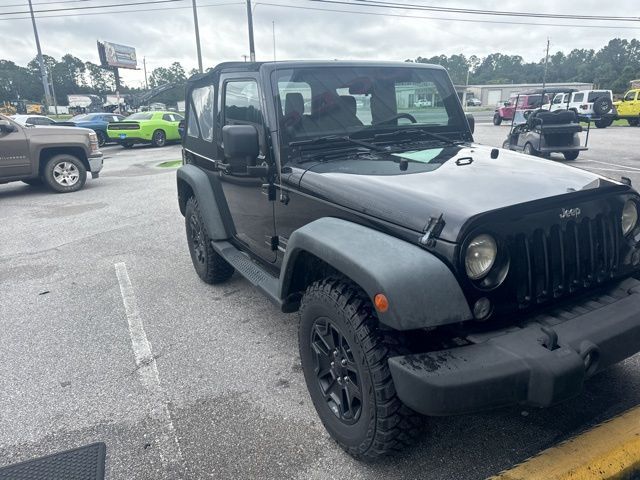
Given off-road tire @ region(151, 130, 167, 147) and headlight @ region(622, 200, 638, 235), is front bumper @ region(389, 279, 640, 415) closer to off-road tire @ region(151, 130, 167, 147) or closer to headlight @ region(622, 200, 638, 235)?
headlight @ region(622, 200, 638, 235)

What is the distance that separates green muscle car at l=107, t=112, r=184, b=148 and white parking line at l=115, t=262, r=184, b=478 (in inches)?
612

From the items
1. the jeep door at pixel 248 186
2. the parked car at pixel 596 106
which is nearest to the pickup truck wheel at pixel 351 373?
the jeep door at pixel 248 186

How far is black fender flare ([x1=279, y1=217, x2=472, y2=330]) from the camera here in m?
1.88

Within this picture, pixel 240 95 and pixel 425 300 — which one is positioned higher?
pixel 240 95

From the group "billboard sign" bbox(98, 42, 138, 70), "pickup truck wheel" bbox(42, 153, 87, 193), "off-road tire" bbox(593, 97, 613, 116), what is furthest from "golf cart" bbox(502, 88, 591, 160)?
"billboard sign" bbox(98, 42, 138, 70)

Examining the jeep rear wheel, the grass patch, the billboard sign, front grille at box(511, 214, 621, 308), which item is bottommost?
the grass patch

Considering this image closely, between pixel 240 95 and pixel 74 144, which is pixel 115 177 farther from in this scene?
pixel 240 95

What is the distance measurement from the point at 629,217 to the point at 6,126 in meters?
10.4

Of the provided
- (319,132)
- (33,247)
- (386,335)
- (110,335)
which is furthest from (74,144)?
(386,335)

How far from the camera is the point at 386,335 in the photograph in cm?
208

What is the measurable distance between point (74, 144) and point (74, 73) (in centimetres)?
10614

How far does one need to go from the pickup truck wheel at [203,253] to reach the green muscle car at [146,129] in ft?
51.3

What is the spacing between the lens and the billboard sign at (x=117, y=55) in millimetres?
44469

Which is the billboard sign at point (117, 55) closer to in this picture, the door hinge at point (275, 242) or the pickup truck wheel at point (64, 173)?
the pickup truck wheel at point (64, 173)
